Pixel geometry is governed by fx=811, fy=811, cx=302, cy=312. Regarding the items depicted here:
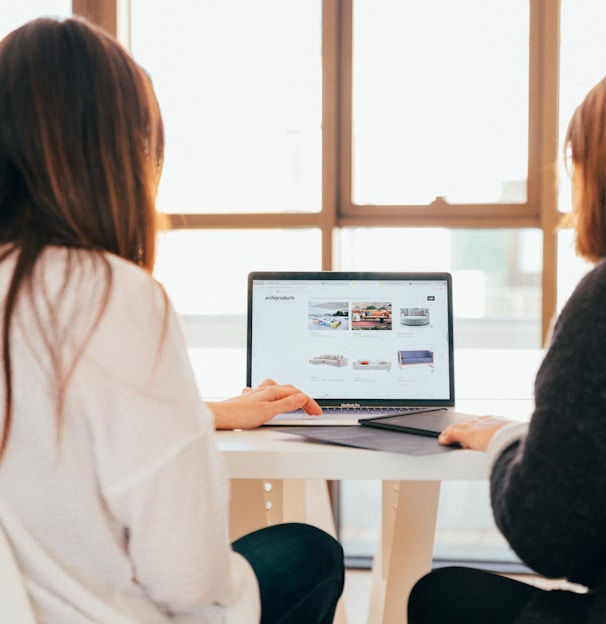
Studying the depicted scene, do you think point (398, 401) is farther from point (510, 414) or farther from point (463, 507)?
point (463, 507)

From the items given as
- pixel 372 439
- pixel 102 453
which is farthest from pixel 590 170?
pixel 102 453

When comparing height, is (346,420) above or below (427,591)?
above

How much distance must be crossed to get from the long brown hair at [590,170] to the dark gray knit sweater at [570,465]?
10.1 inches

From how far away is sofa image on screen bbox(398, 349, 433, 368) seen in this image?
1615 mm

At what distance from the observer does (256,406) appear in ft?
4.56

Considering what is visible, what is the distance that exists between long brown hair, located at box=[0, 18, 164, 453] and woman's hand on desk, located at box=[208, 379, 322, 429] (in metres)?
0.53

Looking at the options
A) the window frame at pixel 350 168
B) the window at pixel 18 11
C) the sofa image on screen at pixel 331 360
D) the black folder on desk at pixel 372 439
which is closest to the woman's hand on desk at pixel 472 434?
the black folder on desk at pixel 372 439

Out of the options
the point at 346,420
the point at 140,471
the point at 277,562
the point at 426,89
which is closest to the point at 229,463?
the point at 277,562

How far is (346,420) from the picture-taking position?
4.77 feet

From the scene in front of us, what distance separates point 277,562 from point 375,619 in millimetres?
809

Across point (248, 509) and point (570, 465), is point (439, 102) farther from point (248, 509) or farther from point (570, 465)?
point (570, 465)

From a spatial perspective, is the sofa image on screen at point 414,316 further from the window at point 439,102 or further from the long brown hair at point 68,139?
the window at point 439,102

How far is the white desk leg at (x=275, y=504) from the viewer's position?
159 cm

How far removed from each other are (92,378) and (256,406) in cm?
65
